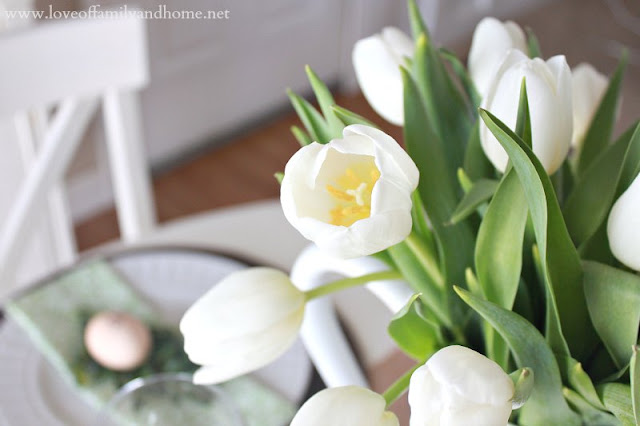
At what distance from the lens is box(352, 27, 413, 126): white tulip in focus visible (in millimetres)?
442

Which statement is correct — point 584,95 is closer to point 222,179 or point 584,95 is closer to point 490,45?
point 490,45

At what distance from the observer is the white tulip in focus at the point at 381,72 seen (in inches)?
17.4

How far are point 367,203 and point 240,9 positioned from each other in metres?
2.10

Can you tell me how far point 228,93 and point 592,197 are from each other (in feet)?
7.00

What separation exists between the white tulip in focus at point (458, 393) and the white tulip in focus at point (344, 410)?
3 centimetres

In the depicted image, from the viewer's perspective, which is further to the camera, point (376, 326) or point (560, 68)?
point (376, 326)

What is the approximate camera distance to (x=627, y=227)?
0.33 meters

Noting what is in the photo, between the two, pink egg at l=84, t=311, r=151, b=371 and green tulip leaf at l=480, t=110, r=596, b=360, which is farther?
pink egg at l=84, t=311, r=151, b=371

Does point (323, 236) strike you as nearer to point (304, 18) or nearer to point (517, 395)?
point (517, 395)

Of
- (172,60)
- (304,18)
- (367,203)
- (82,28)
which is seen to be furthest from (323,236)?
(304,18)

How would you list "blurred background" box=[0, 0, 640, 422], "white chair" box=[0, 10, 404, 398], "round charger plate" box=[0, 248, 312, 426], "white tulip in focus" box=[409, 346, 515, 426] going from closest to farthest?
"white tulip in focus" box=[409, 346, 515, 426], "round charger plate" box=[0, 248, 312, 426], "white chair" box=[0, 10, 404, 398], "blurred background" box=[0, 0, 640, 422]

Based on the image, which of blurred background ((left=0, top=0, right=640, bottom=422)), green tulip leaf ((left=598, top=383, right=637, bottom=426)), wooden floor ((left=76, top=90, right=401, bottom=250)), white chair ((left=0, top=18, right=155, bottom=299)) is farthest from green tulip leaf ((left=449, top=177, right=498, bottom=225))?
wooden floor ((left=76, top=90, right=401, bottom=250))

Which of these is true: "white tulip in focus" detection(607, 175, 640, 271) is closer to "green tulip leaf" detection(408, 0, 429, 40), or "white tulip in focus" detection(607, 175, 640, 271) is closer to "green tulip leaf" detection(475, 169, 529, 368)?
"green tulip leaf" detection(475, 169, 529, 368)

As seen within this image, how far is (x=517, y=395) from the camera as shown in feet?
1.01
